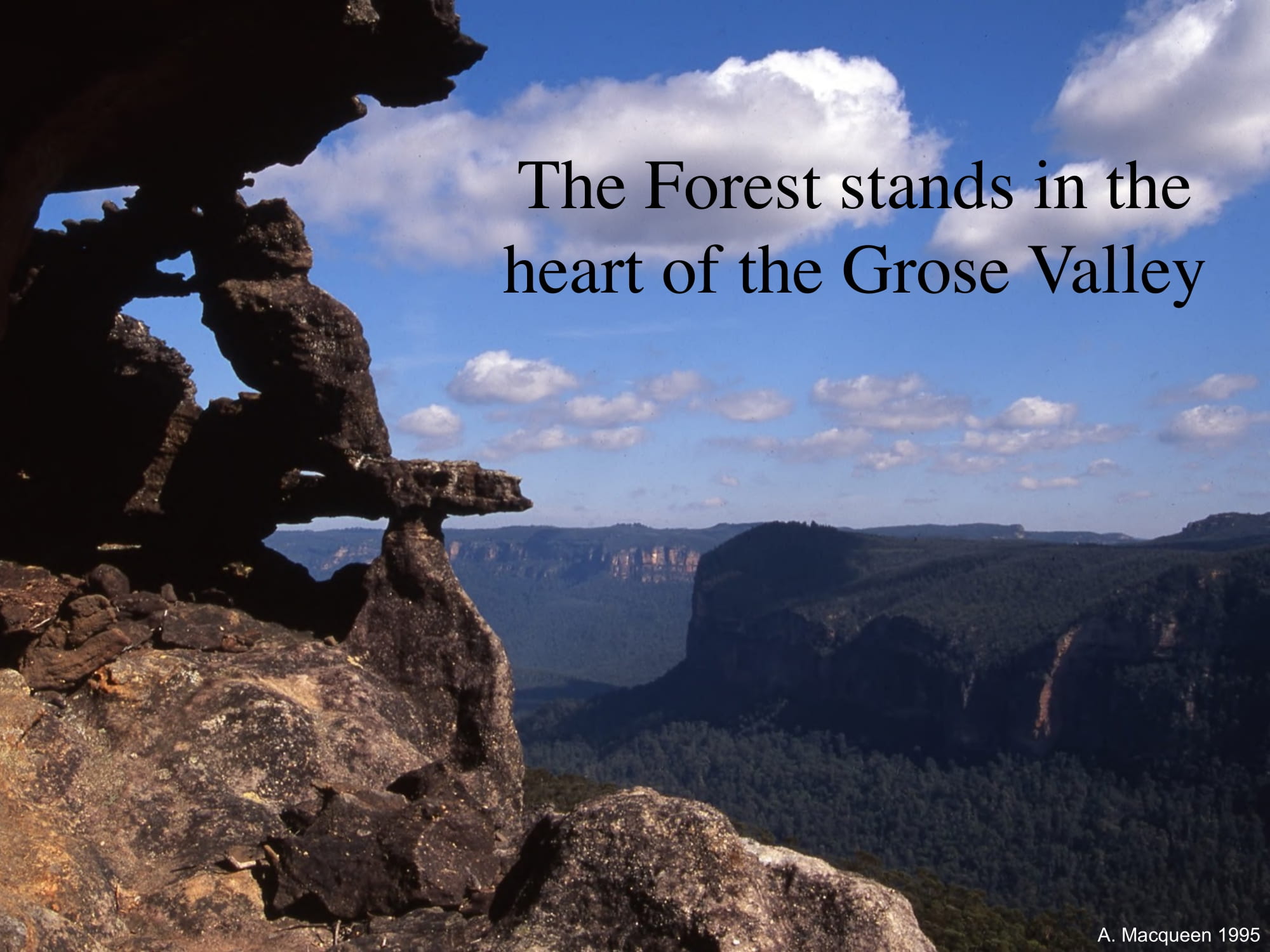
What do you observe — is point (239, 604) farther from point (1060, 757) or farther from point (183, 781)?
point (1060, 757)

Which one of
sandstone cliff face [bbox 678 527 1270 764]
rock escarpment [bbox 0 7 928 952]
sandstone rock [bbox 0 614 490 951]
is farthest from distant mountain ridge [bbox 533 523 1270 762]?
sandstone rock [bbox 0 614 490 951]

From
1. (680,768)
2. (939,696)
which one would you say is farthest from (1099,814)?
(680,768)

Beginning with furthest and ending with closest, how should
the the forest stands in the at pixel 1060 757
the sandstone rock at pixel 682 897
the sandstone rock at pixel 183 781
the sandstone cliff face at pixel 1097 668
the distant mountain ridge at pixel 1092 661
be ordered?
the distant mountain ridge at pixel 1092 661
the sandstone cliff face at pixel 1097 668
the the forest stands in the at pixel 1060 757
the sandstone rock at pixel 183 781
the sandstone rock at pixel 682 897

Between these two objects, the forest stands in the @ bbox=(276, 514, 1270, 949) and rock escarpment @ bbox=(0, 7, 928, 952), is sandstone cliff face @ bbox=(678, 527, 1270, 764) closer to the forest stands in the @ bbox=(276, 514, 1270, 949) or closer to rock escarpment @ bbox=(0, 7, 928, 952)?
the forest stands in the @ bbox=(276, 514, 1270, 949)

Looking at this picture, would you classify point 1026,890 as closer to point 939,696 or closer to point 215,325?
point 939,696

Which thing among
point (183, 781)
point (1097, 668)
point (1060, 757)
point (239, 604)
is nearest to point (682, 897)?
point (183, 781)

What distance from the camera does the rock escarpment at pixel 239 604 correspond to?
8789 mm

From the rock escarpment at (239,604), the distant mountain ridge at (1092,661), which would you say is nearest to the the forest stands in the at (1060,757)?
the distant mountain ridge at (1092,661)

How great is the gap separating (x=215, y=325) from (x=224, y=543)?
4.01 metres

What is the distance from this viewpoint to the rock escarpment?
8789mm

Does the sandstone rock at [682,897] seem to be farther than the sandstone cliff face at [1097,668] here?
No

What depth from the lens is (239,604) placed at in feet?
59.5

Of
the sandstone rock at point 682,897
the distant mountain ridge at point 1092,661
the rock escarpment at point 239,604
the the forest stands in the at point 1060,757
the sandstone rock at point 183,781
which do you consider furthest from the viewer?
the distant mountain ridge at point 1092,661

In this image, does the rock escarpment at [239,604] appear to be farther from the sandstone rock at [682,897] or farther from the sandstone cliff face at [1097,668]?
the sandstone cliff face at [1097,668]
